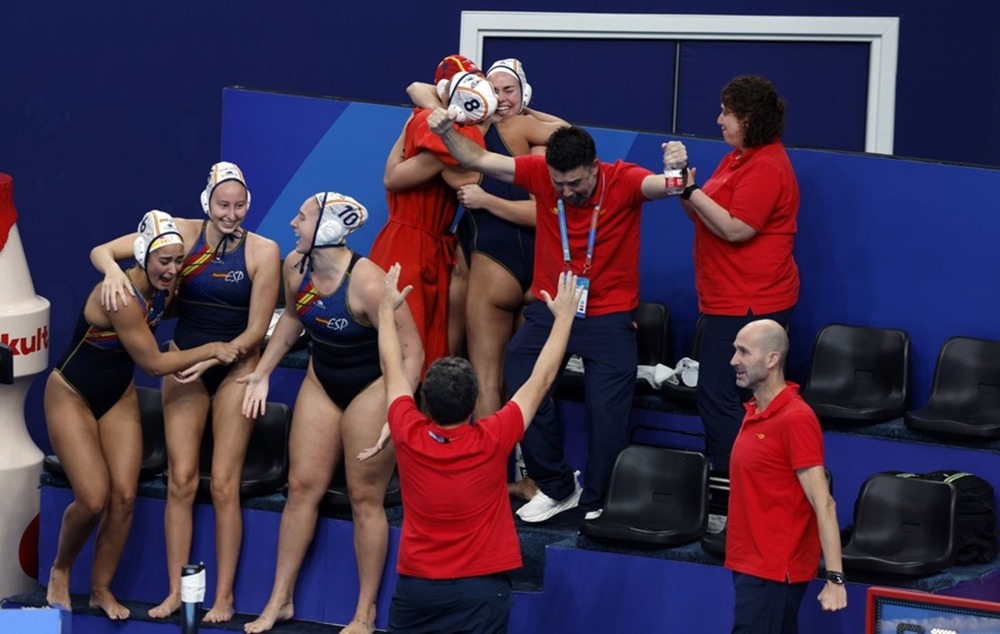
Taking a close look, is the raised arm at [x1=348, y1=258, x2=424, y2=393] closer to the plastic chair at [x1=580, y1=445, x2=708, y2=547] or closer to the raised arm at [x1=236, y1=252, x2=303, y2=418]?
the raised arm at [x1=236, y1=252, x2=303, y2=418]

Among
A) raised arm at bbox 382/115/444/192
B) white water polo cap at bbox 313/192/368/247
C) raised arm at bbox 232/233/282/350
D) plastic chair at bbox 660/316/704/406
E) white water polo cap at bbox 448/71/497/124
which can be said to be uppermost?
white water polo cap at bbox 448/71/497/124

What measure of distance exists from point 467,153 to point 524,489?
1487mm

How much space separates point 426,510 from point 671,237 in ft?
8.55

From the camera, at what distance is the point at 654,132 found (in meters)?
7.41

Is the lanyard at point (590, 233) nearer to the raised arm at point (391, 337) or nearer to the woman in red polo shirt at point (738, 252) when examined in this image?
the woman in red polo shirt at point (738, 252)

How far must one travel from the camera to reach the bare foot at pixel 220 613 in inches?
261

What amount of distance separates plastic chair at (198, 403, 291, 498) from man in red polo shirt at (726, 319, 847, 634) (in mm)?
2339

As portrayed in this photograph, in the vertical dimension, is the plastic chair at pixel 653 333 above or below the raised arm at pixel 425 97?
below

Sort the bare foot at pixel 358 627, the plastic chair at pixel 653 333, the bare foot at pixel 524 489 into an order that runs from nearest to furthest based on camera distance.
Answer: the bare foot at pixel 358 627 → the bare foot at pixel 524 489 → the plastic chair at pixel 653 333

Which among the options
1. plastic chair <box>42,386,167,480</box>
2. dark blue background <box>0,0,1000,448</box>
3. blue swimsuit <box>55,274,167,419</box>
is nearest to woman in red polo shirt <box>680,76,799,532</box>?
blue swimsuit <box>55,274,167,419</box>

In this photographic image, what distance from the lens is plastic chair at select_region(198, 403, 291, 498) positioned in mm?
7043

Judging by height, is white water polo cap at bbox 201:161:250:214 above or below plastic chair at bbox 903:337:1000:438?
above

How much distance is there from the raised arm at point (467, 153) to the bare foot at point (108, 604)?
89.7 inches

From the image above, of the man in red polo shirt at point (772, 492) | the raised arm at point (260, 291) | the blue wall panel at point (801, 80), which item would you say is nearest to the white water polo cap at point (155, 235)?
the raised arm at point (260, 291)
